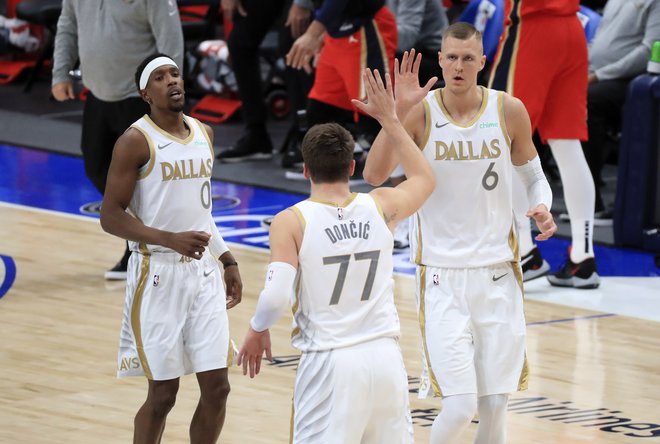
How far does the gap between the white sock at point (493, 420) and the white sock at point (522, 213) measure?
2.18 metres

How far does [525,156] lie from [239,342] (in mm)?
2430

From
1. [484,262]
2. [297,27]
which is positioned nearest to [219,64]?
[297,27]

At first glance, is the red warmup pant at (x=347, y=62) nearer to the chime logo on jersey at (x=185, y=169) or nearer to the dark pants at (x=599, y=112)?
the dark pants at (x=599, y=112)

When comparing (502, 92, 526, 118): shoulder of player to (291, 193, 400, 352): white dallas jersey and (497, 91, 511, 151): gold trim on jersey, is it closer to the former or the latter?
(497, 91, 511, 151): gold trim on jersey

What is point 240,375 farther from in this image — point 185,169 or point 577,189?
point 577,189

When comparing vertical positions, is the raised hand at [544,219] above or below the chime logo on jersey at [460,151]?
below

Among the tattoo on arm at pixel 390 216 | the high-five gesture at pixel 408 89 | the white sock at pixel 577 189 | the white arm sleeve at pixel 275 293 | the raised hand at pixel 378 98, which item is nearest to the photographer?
the white arm sleeve at pixel 275 293

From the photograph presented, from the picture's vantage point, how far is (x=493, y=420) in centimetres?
486

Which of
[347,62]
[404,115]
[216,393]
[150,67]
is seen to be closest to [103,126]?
[347,62]

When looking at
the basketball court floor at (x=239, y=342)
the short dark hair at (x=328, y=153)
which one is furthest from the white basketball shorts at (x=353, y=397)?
the basketball court floor at (x=239, y=342)

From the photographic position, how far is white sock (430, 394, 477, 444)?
4.72 meters

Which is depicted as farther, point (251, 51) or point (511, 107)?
point (251, 51)

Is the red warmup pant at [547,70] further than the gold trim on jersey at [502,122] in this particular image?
Yes

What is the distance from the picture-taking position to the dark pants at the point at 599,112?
10.0m
